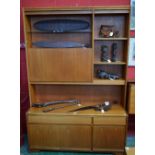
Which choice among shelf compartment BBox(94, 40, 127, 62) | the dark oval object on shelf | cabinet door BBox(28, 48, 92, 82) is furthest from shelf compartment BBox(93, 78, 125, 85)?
the dark oval object on shelf

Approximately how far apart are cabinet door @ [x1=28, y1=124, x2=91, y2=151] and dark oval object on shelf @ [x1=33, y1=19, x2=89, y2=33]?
1.33 metres

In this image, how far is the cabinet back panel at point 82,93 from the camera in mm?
2674

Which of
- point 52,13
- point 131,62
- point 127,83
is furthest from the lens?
point 131,62

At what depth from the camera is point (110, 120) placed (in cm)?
231

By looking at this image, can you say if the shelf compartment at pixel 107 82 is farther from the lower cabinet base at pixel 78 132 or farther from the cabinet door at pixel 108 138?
the cabinet door at pixel 108 138

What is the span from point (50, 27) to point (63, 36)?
0.79 feet

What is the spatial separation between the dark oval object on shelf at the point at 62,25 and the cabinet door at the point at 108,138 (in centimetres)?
140

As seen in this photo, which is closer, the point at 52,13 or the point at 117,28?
the point at 52,13

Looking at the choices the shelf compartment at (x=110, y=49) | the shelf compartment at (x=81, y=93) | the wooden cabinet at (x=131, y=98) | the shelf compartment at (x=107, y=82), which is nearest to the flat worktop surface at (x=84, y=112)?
the wooden cabinet at (x=131, y=98)
